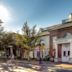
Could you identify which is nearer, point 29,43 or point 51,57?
point 29,43

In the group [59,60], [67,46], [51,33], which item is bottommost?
[59,60]

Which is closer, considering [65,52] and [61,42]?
[61,42]

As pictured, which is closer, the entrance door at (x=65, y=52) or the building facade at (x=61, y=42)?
the building facade at (x=61, y=42)

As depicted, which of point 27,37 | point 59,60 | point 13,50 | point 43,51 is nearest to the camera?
point 27,37

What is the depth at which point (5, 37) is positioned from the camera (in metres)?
45.3

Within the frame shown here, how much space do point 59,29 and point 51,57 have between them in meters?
5.49

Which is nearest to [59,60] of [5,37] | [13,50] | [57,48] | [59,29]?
[57,48]

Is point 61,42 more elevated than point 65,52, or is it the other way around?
point 61,42

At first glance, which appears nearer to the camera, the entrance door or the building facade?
the building facade

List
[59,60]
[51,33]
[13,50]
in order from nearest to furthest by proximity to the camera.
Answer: [59,60], [51,33], [13,50]

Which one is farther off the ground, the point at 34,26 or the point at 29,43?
the point at 34,26

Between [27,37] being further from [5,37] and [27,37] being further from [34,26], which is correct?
[5,37]

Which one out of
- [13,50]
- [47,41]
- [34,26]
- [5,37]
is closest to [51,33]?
[47,41]

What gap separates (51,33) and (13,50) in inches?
627
